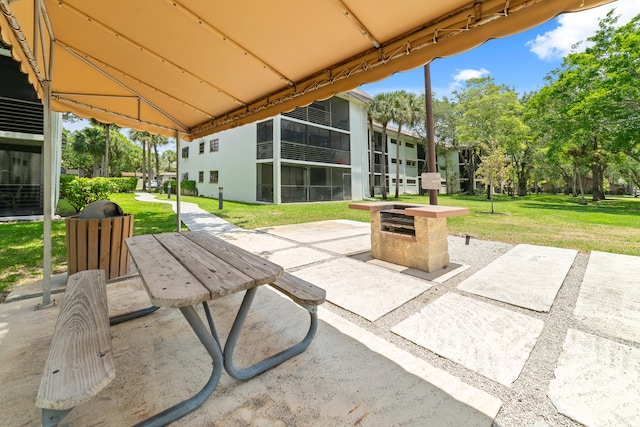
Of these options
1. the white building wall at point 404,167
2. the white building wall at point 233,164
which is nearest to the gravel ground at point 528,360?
the white building wall at point 233,164

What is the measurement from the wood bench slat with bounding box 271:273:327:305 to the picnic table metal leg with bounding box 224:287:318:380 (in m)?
0.11

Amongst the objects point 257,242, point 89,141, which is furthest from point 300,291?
point 89,141

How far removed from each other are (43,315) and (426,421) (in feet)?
12.0

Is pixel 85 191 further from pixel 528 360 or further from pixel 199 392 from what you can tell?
pixel 528 360

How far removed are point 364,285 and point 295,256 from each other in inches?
70.2

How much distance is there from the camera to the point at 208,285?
4.99ft

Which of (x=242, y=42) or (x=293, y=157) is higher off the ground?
(x=293, y=157)

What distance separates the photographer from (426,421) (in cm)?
149

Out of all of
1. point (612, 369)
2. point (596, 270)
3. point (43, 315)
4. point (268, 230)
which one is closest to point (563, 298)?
point (612, 369)

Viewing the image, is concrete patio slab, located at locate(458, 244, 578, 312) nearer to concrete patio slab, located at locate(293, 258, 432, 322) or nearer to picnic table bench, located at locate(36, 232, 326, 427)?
concrete patio slab, located at locate(293, 258, 432, 322)

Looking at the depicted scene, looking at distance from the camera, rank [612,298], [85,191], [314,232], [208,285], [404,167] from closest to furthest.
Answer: [208,285], [612,298], [314,232], [85,191], [404,167]

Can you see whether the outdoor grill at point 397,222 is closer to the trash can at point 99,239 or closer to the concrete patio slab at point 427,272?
the concrete patio slab at point 427,272

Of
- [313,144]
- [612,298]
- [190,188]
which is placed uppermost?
[313,144]

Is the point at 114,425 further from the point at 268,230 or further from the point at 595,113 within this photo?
the point at 595,113
